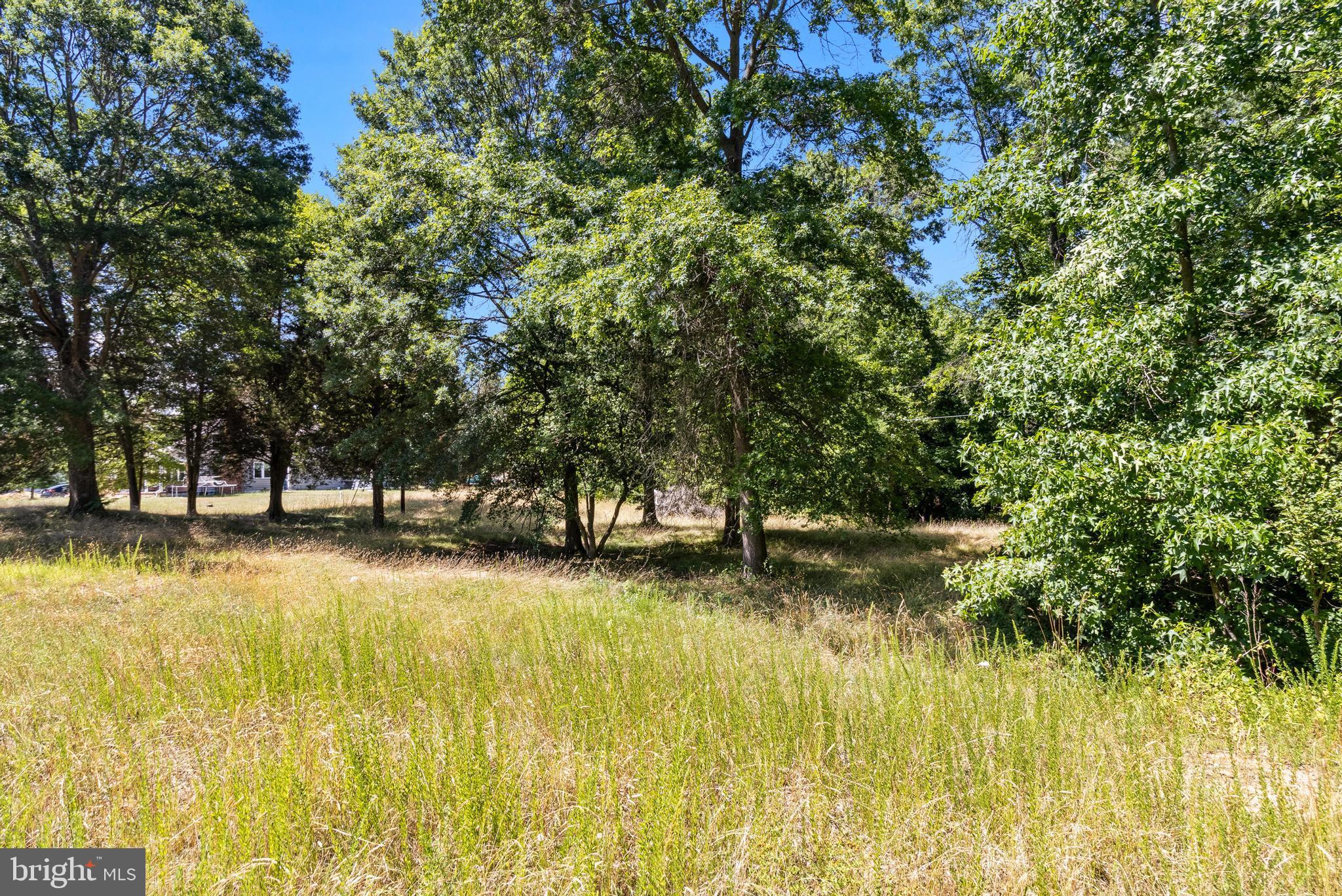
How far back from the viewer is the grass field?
89.4 inches

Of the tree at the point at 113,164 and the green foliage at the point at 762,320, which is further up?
the tree at the point at 113,164

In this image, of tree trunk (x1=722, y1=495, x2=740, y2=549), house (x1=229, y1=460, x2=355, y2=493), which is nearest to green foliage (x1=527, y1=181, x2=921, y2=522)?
tree trunk (x1=722, y1=495, x2=740, y2=549)

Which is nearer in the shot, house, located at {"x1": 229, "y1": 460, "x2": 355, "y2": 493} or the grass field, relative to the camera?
the grass field

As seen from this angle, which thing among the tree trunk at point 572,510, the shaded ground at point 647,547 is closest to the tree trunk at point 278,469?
the shaded ground at point 647,547

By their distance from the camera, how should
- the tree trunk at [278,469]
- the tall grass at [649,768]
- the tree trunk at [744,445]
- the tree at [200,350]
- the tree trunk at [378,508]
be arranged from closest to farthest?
the tall grass at [649,768] < the tree trunk at [744,445] < the tree at [200,350] < the tree trunk at [378,508] < the tree trunk at [278,469]

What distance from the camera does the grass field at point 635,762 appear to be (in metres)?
2.27

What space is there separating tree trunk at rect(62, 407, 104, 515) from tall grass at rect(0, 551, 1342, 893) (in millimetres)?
A: 13309

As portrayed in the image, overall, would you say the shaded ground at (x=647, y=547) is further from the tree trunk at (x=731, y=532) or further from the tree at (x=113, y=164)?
the tree at (x=113, y=164)

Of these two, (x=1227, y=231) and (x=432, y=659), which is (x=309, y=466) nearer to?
(x=432, y=659)

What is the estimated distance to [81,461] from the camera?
14.4 metres

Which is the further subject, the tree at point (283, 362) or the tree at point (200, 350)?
the tree at point (283, 362)

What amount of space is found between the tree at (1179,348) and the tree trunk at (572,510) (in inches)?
418

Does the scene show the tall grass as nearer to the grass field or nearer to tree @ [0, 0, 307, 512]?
the grass field

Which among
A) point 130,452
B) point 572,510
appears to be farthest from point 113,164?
point 572,510
